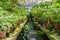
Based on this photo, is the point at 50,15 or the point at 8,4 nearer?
the point at 50,15

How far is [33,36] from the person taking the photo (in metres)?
8.38

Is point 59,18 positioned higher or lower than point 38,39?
higher

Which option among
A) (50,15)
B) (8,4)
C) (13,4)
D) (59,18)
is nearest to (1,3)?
(8,4)

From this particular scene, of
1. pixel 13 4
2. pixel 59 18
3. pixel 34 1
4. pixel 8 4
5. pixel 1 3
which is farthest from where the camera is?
pixel 34 1

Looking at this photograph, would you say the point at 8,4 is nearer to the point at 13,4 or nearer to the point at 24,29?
the point at 13,4

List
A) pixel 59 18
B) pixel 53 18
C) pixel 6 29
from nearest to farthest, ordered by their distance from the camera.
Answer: pixel 6 29
pixel 59 18
pixel 53 18

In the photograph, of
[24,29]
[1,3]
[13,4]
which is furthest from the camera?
[13,4]

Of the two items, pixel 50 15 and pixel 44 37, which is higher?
pixel 50 15

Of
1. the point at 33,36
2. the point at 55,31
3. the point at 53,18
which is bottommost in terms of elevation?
the point at 33,36

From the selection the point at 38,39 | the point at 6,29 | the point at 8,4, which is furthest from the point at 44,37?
the point at 8,4

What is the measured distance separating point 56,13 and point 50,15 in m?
0.35

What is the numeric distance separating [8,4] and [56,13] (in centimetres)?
401

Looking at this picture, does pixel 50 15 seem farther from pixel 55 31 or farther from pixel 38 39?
pixel 38 39

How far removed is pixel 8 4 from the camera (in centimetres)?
952
